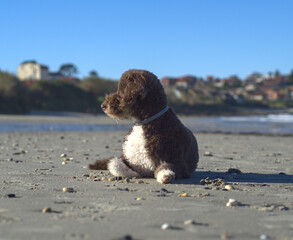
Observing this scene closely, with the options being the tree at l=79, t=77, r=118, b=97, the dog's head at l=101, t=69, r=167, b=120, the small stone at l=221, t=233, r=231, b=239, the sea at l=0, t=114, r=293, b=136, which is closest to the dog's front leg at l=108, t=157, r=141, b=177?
the dog's head at l=101, t=69, r=167, b=120

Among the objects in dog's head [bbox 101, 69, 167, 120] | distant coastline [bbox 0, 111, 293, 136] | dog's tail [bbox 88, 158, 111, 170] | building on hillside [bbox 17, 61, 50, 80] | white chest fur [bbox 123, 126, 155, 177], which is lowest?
distant coastline [bbox 0, 111, 293, 136]

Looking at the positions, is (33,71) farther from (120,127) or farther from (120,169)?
(120,169)

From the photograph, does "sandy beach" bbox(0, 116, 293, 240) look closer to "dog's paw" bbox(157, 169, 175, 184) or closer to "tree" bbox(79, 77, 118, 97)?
"dog's paw" bbox(157, 169, 175, 184)

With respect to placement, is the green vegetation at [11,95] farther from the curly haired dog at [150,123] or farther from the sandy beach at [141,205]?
the curly haired dog at [150,123]

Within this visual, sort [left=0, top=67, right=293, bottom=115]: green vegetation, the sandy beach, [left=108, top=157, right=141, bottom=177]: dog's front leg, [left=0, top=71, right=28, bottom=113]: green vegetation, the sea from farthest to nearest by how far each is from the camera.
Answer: [left=0, top=67, right=293, bottom=115]: green vegetation < [left=0, top=71, right=28, bottom=113]: green vegetation < the sea < [left=108, top=157, right=141, bottom=177]: dog's front leg < the sandy beach

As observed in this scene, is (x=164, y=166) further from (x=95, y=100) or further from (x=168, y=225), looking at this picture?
(x=95, y=100)

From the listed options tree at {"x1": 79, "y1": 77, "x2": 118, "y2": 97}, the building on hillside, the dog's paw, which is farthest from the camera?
the building on hillside
